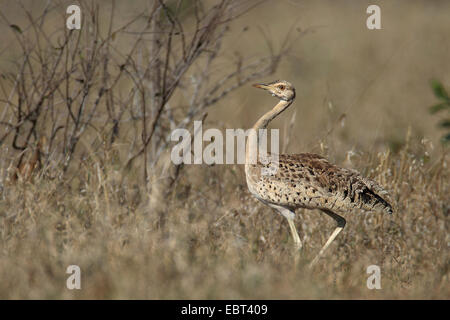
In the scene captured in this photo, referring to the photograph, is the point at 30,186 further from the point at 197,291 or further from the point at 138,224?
the point at 197,291

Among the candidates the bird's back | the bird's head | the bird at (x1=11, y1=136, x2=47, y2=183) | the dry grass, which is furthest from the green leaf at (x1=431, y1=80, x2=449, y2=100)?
the bird at (x1=11, y1=136, x2=47, y2=183)

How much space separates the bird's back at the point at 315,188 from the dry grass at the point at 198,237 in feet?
1.21

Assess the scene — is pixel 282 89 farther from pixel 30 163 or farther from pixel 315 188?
pixel 30 163

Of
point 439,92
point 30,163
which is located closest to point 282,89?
point 439,92

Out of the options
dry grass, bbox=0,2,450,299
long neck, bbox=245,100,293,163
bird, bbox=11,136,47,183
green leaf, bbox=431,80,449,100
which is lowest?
dry grass, bbox=0,2,450,299

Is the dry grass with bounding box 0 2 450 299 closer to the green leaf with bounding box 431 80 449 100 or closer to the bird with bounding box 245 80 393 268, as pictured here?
the bird with bounding box 245 80 393 268

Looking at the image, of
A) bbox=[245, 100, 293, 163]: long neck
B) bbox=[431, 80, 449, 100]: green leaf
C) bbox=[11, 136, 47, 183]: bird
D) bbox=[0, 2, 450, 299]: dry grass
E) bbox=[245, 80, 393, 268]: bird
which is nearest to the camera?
bbox=[0, 2, 450, 299]: dry grass

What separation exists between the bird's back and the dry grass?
14.6 inches

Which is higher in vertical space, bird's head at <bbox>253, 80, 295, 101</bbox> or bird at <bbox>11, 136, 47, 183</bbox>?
bird's head at <bbox>253, 80, 295, 101</bbox>

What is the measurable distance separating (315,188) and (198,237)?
86cm

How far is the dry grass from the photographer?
3756mm

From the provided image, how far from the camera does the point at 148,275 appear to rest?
3.79m

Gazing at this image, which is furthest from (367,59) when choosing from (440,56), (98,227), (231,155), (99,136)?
(98,227)
